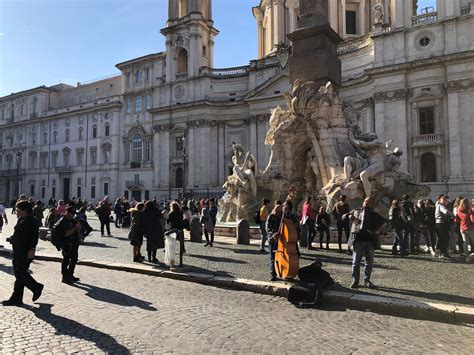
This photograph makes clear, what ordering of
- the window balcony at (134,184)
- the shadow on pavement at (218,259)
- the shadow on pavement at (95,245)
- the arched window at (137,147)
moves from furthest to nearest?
the arched window at (137,147)
the window balcony at (134,184)
the shadow on pavement at (95,245)
the shadow on pavement at (218,259)

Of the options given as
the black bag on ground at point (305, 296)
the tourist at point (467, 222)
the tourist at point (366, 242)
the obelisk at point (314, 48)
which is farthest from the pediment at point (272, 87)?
the black bag on ground at point (305, 296)

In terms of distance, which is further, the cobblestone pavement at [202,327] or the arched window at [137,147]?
the arched window at [137,147]

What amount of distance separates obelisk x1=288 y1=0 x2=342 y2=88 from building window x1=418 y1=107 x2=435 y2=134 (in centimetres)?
2249

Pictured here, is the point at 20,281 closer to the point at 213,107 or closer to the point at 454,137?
the point at 454,137

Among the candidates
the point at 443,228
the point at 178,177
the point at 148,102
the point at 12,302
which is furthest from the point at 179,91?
the point at 12,302

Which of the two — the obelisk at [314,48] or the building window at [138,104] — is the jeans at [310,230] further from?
the building window at [138,104]

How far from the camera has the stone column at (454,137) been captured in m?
33.6

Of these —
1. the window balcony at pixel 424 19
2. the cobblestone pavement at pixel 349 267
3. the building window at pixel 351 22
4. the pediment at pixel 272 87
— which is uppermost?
the building window at pixel 351 22

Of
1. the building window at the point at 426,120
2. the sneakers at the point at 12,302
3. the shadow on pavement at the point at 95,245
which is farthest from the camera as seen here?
the building window at the point at 426,120

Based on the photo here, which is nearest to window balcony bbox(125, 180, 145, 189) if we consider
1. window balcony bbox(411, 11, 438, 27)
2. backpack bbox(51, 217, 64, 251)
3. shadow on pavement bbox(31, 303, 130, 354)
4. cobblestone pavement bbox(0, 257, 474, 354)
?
window balcony bbox(411, 11, 438, 27)

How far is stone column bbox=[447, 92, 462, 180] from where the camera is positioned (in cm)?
3359

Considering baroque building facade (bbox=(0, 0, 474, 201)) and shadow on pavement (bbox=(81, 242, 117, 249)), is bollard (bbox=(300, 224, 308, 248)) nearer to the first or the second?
shadow on pavement (bbox=(81, 242, 117, 249))

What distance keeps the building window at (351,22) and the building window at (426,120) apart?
18.1m

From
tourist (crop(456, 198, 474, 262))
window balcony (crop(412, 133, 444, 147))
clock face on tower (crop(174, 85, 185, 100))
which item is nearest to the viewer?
tourist (crop(456, 198, 474, 262))
